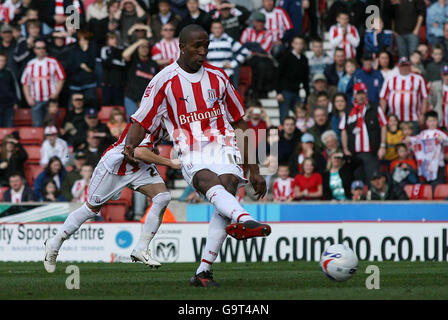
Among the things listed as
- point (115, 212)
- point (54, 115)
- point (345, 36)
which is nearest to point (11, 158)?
point (54, 115)

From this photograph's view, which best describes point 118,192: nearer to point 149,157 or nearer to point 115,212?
point 149,157

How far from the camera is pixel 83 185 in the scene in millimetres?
19609

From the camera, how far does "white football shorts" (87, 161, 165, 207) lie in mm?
12312

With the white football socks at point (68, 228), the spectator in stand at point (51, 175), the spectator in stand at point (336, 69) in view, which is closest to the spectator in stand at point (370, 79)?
the spectator in stand at point (336, 69)

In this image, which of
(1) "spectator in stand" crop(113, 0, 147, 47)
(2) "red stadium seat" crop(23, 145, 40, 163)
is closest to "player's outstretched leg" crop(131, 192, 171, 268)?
(2) "red stadium seat" crop(23, 145, 40, 163)

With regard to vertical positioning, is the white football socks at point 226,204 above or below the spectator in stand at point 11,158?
below

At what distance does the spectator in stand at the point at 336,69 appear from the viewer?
21.2m

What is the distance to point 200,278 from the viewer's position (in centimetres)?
997

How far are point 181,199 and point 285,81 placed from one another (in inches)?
158

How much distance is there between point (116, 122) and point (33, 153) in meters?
2.44

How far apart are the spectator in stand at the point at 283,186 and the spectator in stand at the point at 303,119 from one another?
4.82 feet

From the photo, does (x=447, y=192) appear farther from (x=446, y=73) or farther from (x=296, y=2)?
(x=296, y=2)

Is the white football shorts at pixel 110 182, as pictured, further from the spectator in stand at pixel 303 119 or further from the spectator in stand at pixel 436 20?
the spectator in stand at pixel 436 20
